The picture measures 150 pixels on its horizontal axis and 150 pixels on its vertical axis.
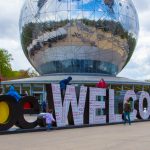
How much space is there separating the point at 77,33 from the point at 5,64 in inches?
1505

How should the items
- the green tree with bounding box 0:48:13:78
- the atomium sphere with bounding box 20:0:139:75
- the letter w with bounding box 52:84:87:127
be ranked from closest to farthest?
1. the letter w with bounding box 52:84:87:127
2. the atomium sphere with bounding box 20:0:139:75
3. the green tree with bounding box 0:48:13:78

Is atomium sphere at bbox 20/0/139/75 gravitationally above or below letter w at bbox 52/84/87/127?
above

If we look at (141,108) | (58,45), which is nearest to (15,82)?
(58,45)

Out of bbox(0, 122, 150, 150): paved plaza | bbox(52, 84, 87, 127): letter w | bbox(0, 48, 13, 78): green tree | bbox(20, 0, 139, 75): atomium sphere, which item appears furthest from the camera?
bbox(0, 48, 13, 78): green tree

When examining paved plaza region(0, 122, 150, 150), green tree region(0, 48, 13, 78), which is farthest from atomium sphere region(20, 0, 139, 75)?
green tree region(0, 48, 13, 78)

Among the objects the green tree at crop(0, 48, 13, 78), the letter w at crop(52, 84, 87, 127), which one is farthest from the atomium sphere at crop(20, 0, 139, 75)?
the green tree at crop(0, 48, 13, 78)

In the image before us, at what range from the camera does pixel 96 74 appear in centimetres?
3941

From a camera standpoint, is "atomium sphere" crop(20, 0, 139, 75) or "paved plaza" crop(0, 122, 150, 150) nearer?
"paved plaza" crop(0, 122, 150, 150)

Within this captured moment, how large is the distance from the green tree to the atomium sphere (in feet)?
106

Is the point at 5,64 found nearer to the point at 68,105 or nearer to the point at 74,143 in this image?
the point at 68,105

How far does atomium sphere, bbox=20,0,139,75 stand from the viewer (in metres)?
36.9

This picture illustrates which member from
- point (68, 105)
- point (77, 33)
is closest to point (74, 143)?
point (68, 105)

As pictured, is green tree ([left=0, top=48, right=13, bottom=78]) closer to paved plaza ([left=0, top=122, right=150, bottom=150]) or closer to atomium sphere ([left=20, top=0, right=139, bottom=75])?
atomium sphere ([left=20, top=0, right=139, bottom=75])

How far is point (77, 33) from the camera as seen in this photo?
121 ft
